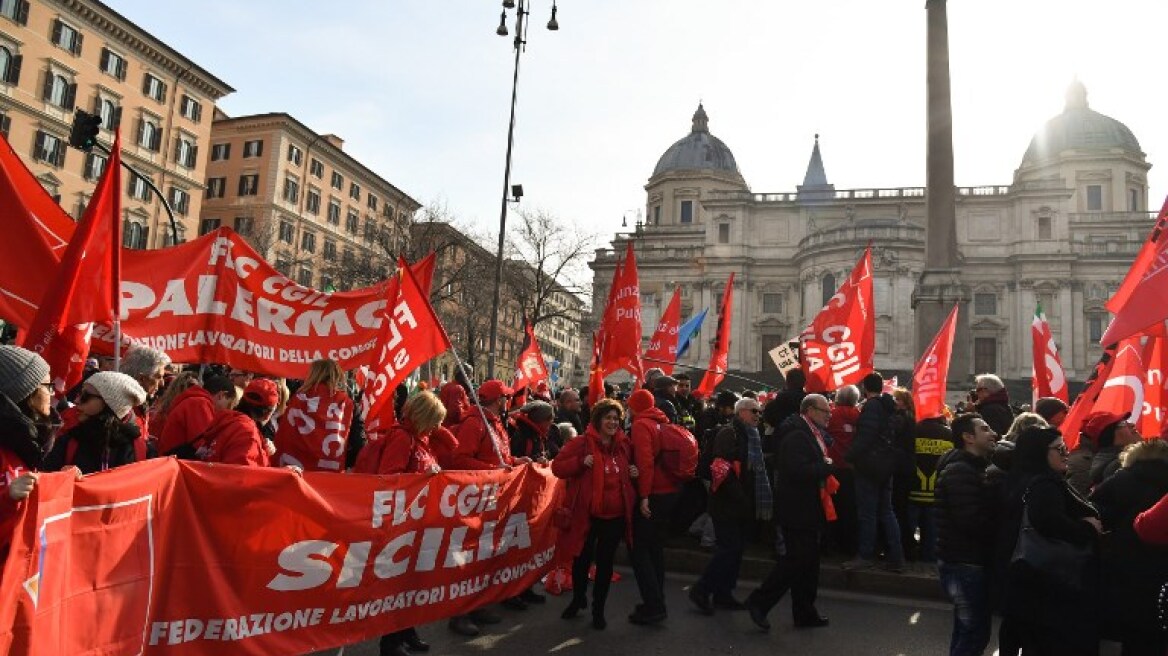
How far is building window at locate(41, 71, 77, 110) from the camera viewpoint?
Result: 126ft

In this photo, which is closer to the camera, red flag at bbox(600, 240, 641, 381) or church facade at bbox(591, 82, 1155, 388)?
red flag at bbox(600, 240, 641, 381)

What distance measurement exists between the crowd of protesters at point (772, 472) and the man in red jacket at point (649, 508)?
0.02 meters

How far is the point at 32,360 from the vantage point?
3404mm

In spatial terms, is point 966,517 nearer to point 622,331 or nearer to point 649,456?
point 649,456

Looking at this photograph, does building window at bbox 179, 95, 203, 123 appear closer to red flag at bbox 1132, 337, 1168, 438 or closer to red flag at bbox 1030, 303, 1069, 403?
red flag at bbox 1030, 303, 1069, 403

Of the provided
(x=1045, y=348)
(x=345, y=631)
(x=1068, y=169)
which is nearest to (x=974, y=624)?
(x=345, y=631)

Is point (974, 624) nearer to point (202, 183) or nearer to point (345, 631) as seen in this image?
point (345, 631)

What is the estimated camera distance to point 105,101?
41844mm

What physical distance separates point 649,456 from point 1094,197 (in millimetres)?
78886

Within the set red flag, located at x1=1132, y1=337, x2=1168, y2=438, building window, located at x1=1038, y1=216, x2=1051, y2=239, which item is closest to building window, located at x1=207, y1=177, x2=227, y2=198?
red flag, located at x1=1132, y1=337, x2=1168, y2=438

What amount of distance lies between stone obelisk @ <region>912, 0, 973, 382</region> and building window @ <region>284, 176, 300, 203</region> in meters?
47.2

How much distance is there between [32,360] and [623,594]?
537 cm

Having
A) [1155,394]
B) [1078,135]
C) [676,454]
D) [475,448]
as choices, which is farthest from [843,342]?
[1078,135]

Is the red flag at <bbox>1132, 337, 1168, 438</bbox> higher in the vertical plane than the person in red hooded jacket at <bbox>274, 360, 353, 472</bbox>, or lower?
higher
